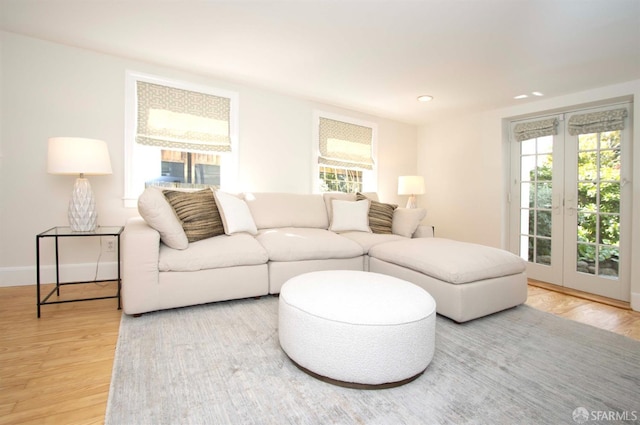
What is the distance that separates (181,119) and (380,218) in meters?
2.44

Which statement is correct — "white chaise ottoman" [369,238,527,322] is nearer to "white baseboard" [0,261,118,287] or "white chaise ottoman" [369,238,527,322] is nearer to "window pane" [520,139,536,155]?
"window pane" [520,139,536,155]

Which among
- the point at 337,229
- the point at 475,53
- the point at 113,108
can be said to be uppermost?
the point at 475,53

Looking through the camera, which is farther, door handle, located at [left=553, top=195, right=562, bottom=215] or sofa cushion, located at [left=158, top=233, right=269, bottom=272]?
door handle, located at [left=553, top=195, right=562, bottom=215]

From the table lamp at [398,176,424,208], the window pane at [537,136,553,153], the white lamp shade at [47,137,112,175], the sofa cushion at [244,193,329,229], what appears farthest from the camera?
the table lamp at [398,176,424,208]

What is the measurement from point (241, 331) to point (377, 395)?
38.9 inches

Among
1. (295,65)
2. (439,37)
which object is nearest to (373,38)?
(439,37)

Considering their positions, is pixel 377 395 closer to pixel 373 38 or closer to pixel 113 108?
pixel 373 38

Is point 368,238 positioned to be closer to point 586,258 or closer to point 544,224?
point 544,224

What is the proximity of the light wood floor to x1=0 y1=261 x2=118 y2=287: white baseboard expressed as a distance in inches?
4.1

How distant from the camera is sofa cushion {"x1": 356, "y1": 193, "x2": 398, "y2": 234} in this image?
370 centimetres

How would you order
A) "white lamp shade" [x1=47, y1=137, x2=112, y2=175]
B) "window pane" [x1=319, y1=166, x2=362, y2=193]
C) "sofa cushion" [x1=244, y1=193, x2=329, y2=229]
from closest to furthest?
"white lamp shade" [x1=47, y1=137, x2=112, y2=175]
"sofa cushion" [x1=244, y1=193, x2=329, y2=229]
"window pane" [x1=319, y1=166, x2=362, y2=193]

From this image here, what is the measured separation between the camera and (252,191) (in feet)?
12.8
